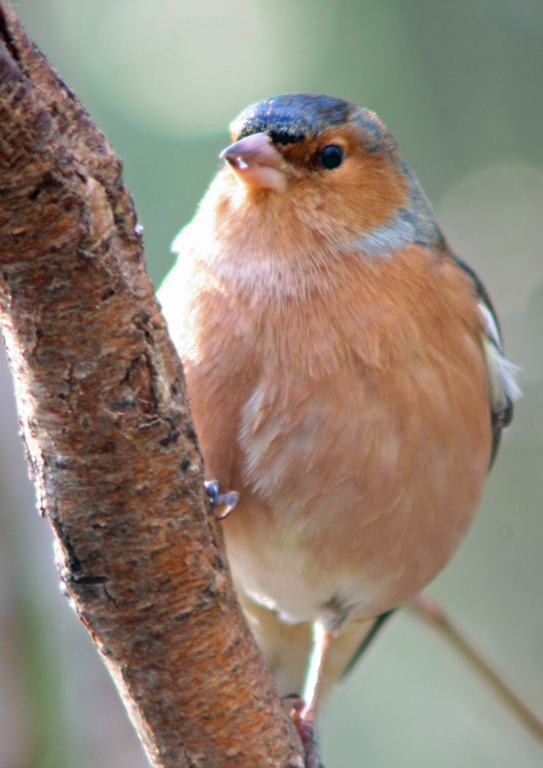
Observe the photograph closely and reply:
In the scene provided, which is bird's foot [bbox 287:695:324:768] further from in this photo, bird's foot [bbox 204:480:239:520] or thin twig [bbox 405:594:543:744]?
bird's foot [bbox 204:480:239:520]

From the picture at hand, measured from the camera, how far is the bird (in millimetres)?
2428

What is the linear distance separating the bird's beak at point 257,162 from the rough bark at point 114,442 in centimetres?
101

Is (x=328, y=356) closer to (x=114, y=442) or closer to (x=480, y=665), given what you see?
(x=114, y=442)

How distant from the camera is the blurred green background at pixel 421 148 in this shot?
5.65 metres

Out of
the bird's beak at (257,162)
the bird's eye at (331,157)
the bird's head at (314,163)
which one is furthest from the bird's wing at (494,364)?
the bird's beak at (257,162)

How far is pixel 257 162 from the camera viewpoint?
2520mm

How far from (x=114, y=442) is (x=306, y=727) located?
1988 mm

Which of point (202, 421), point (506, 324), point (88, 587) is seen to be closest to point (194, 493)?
Result: point (88, 587)

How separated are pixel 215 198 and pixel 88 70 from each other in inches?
147


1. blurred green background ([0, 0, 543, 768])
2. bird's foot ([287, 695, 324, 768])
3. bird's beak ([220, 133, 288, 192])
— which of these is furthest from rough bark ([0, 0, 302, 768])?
blurred green background ([0, 0, 543, 768])

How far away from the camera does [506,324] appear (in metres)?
6.71

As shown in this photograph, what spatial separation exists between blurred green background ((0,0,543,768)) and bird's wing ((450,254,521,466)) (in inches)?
108

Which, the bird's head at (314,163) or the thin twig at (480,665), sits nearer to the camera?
the bird's head at (314,163)

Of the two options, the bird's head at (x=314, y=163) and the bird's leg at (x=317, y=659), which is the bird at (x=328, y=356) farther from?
the bird's leg at (x=317, y=659)
